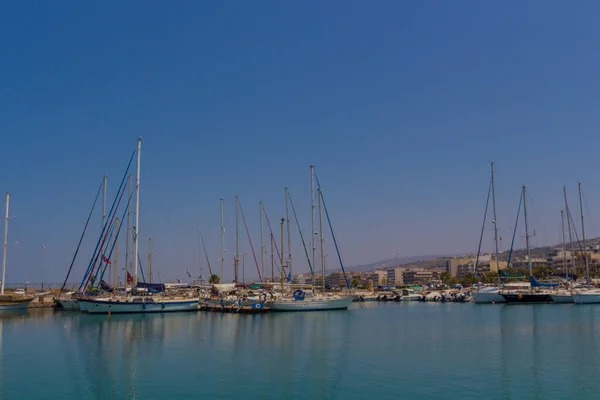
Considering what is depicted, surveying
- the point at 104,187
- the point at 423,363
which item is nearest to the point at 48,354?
the point at 423,363

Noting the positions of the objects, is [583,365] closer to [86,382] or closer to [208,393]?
[208,393]

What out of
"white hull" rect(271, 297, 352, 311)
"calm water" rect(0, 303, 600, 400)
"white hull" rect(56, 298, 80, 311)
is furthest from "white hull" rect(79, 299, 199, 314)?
"white hull" rect(271, 297, 352, 311)

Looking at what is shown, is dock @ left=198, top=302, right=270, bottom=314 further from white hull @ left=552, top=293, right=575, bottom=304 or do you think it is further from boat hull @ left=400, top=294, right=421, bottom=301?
boat hull @ left=400, top=294, right=421, bottom=301

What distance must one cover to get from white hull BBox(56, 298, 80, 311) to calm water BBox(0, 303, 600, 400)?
22298 millimetres

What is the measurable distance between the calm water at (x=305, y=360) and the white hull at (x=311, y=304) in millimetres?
15910

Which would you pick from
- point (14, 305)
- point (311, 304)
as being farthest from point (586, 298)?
point (14, 305)

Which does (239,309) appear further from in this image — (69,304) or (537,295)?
(537,295)

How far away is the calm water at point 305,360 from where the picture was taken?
24984mm

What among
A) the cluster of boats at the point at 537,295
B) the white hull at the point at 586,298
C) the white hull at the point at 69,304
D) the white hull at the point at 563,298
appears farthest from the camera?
the white hull at the point at 563,298

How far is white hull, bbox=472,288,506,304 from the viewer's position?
88938 mm

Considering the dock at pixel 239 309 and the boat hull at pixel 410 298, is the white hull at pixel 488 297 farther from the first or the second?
the dock at pixel 239 309

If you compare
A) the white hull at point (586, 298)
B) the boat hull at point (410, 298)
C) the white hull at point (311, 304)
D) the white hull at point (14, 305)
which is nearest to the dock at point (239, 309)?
the white hull at point (311, 304)

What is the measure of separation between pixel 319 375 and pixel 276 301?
149ft

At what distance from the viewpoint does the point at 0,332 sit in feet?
167
